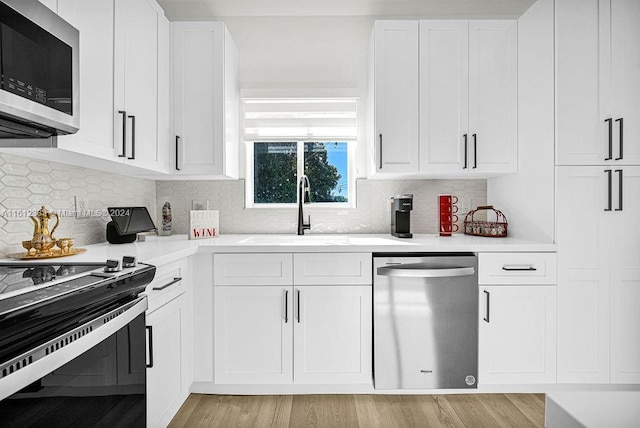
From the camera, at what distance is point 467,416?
2.05 m

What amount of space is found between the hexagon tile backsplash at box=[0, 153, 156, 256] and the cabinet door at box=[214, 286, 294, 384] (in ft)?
2.82

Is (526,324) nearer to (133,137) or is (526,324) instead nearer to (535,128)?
(535,128)

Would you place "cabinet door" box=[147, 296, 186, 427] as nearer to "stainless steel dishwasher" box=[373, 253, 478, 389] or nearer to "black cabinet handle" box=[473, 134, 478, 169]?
"stainless steel dishwasher" box=[373, 253, 478, 389]

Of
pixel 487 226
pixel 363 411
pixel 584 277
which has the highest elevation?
pixel 487 226

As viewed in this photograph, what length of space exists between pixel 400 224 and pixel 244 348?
1330 mm

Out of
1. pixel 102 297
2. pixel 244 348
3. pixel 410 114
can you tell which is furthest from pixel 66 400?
pixel 410 114

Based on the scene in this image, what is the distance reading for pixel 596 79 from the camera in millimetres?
2174

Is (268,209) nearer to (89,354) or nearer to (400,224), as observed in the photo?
(400,224)

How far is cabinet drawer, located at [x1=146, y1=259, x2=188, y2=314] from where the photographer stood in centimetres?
167

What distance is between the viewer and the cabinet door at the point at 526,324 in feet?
7.09

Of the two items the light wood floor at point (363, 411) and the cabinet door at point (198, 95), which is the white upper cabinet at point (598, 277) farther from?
the cabinet door at point (198, 95)

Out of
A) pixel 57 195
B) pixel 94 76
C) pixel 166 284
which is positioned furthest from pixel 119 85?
pixel 166 284

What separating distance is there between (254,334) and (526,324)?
1.64 m

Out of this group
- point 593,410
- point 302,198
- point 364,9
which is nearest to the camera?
point 593,410
